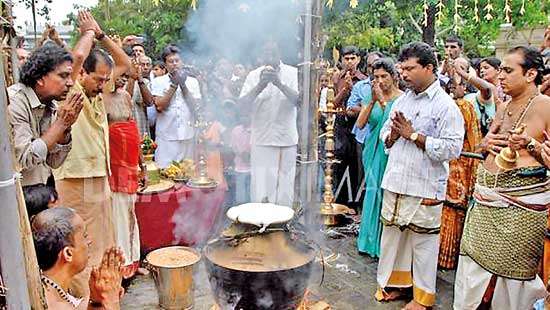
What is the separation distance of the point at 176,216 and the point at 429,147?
274 cm

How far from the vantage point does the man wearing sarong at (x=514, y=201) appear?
3.45 metres

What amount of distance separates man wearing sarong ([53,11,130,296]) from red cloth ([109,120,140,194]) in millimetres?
326

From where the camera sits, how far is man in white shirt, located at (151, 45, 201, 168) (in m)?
6.50

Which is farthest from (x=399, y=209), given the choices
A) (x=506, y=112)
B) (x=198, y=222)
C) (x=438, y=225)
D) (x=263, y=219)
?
(x=198, y=222)

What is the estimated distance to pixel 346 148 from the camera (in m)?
7.51

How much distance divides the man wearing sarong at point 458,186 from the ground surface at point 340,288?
0.25 m

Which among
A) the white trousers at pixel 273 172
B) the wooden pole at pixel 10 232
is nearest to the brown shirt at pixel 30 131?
the wooden pole at pixel 10 232

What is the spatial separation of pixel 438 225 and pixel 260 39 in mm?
2946

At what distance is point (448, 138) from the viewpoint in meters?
4.02

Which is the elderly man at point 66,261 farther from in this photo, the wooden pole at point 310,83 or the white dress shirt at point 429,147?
the white dress shirt at point 429,147

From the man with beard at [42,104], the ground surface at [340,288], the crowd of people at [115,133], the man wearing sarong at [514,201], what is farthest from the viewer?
the ground surface at [340,288]

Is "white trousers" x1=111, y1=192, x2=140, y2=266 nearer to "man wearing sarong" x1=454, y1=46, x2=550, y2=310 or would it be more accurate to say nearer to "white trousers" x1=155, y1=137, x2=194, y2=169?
"white trousers" x1=155, y1=137, x2=194, y2=169

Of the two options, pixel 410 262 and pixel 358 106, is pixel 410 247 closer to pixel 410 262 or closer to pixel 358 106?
pixel 410 262

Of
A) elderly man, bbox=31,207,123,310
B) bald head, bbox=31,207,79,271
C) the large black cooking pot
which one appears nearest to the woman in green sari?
the large black cooking pot
